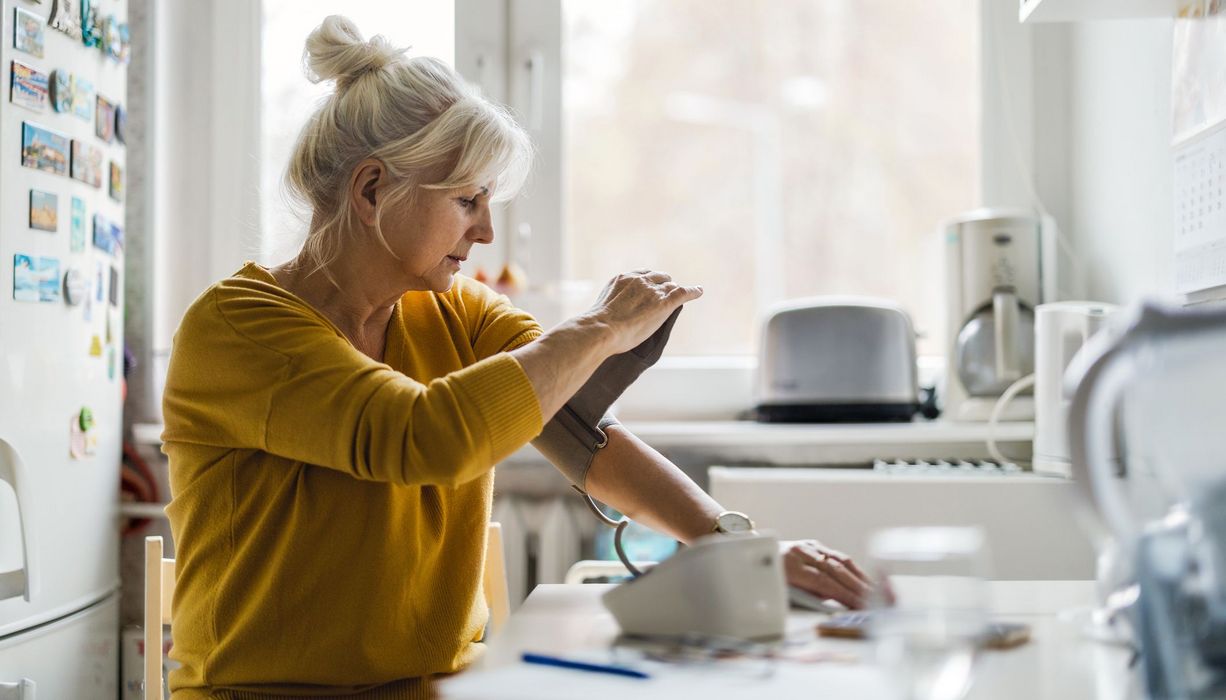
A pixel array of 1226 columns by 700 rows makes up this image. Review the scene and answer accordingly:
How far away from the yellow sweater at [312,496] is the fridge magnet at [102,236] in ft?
2.40

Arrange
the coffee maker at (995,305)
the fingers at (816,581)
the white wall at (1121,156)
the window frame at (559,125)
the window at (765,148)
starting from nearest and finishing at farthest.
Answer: the fingers at (816,581), the white wall at (1121,156), the coffee maker at (995,305), the window frame at (559,125), the window at (765,148)

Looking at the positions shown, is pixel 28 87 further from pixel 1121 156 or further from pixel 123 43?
pixel 1121 156

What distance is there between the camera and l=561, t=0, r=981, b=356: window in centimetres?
236

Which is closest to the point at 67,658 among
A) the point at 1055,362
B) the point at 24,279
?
the point at 24,279

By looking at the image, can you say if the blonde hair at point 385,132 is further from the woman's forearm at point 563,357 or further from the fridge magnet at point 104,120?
the fridge magnet at point 104,120

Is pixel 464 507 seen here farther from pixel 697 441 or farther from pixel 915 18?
pixel 915 18

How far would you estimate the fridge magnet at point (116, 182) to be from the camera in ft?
5.92

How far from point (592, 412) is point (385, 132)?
0.37 m

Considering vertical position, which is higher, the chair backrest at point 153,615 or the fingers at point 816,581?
the fingers at point 816,581

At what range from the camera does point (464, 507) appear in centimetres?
118

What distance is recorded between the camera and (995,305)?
1948 mm

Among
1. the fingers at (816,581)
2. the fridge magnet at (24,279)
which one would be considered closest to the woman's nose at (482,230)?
the fingers at (816,581)

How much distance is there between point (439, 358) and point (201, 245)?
1.18 meters

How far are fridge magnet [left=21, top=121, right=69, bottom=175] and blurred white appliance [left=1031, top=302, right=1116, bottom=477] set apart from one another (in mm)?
1494
